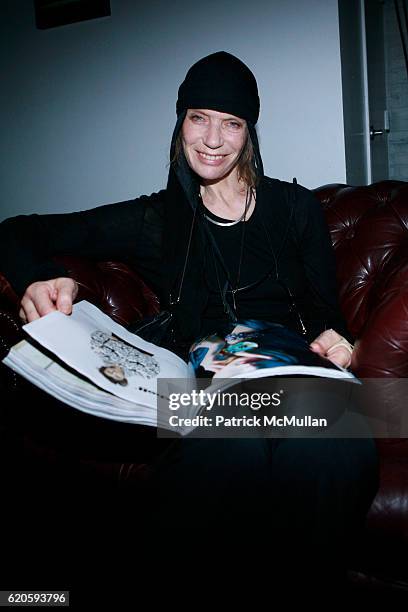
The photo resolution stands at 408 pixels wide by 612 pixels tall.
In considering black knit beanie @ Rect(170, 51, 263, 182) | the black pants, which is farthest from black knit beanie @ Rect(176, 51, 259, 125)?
the black pants

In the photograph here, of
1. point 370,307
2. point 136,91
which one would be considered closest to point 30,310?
point 370,307

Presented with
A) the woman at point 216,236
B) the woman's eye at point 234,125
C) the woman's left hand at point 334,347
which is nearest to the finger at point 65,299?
the woman at point 216,236

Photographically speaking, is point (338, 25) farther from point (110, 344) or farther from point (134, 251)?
point (110, 344)

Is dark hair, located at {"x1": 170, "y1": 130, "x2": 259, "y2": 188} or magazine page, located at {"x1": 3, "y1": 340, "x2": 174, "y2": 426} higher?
dark hair, located at {"x1": 170, "y1": 130, "x2": 259, "y2": 188}

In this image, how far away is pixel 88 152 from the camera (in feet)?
7.70

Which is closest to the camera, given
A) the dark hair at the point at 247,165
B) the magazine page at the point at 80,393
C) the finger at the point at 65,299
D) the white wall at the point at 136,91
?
the magazine page at the point at 80,393

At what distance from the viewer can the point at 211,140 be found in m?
1.30

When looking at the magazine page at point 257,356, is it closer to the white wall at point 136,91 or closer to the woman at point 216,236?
the woman at point 216,236

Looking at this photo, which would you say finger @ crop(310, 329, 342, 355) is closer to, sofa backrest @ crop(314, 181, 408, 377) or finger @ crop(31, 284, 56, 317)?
sofa backrest @ crop(314, 181, 408, 377)

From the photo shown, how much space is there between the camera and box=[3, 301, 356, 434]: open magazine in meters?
0.78

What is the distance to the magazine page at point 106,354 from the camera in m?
0.78

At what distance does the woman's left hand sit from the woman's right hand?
53 cm

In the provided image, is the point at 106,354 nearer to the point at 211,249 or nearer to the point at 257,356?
the point at 257,356

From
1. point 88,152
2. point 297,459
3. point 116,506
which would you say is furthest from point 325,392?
point 88,152
